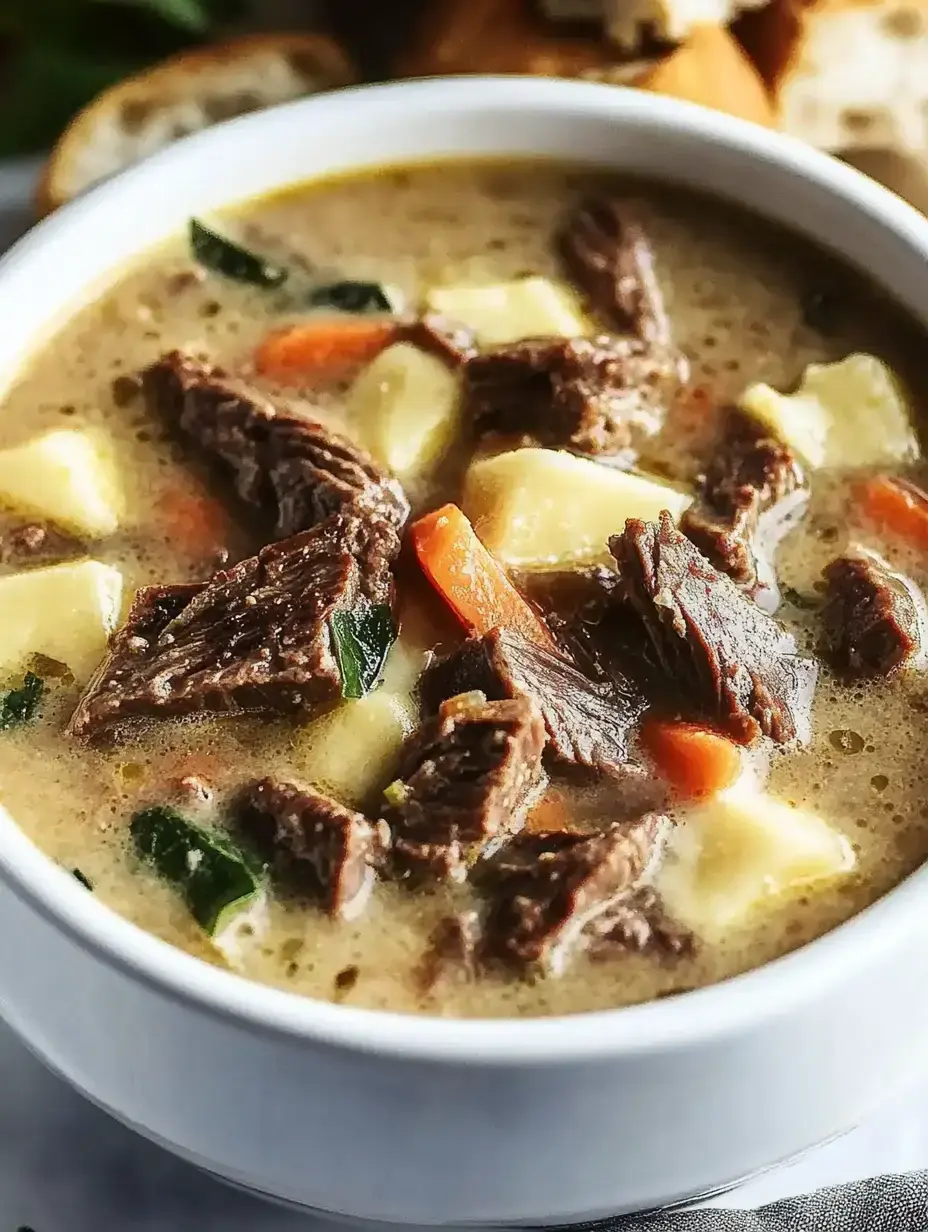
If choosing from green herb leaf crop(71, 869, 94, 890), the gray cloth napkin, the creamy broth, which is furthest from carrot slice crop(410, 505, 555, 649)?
the gray cloth napkin

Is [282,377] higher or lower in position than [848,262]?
lower

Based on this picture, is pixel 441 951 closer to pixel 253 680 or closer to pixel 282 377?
pixel 253 680

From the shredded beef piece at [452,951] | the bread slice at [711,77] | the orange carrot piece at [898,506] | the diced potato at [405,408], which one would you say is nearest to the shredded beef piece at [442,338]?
the diced potato at [405,408]

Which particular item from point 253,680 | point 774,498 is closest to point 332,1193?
point 253,680

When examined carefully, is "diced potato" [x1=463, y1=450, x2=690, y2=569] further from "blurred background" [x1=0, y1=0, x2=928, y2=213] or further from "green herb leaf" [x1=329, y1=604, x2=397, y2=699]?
"blurred background" [x1=0, y1=0, x2=928, y2=213]

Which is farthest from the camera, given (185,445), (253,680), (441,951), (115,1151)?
(185,445)

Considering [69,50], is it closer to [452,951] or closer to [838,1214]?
[452,951]

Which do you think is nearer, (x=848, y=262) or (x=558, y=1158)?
(x=558, y=1158)
